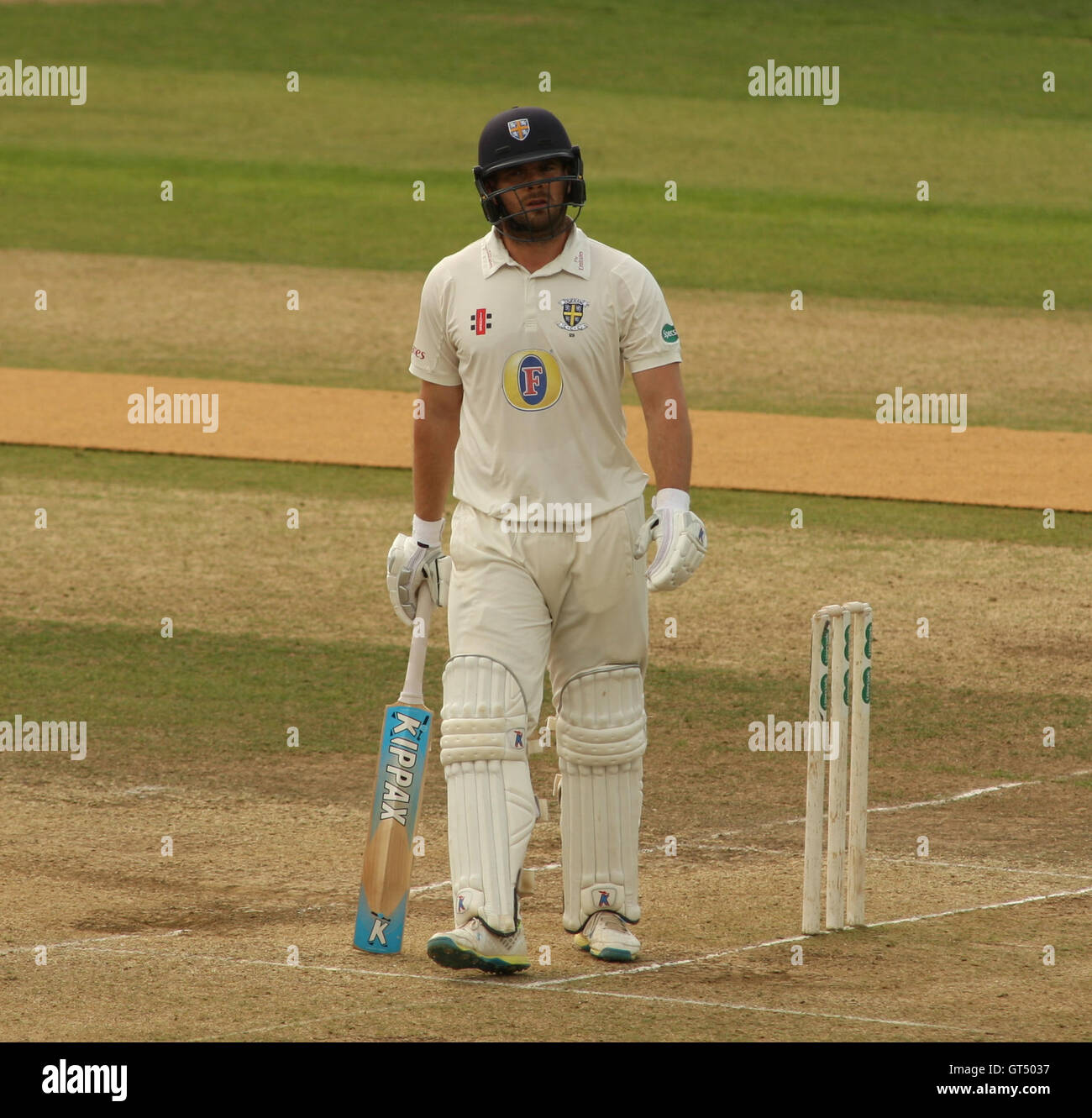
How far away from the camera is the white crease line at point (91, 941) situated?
5781 millimetres

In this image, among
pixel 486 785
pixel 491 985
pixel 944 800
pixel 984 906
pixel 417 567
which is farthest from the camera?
pixel 944 800

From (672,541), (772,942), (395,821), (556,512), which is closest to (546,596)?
(556,512)

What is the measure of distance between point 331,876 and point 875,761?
259 centimetres

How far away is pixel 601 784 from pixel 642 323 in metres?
1.27

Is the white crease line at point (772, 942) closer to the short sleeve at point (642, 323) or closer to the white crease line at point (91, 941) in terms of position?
the white crease line at point (91, 941)

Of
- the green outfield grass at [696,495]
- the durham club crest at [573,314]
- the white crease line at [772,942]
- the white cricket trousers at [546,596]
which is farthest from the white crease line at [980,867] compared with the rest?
the green outfield grass at [696,495]

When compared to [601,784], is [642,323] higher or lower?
higher

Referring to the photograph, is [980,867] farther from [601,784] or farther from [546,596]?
[546,596]

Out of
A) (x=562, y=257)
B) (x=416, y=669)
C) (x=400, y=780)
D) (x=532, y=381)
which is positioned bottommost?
(x=400, y=780)

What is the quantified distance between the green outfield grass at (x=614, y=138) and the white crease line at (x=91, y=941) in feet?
55.6

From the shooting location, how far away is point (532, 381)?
5.77 meters

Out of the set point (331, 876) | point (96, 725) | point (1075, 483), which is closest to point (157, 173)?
point (1075, 483)

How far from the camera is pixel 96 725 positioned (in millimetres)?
8742

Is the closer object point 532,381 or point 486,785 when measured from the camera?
point 486,785
